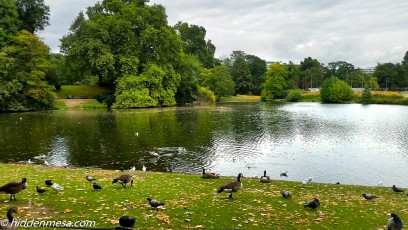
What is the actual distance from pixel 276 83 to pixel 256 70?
43.3 meters

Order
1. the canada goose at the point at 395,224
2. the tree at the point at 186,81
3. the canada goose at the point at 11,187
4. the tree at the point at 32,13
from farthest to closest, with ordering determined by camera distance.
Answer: the tree at the point at 186,81 → the tree at the point at 32,13 → the canada goose at the point at 11,187 → the canada goose at the point at 395,224

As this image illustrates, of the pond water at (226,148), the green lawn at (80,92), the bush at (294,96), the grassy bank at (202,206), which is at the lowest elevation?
the pond water at (226,148)

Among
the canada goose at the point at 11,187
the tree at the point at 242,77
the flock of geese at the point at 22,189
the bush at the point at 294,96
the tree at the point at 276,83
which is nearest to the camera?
the flock of geese at the point at 22,189

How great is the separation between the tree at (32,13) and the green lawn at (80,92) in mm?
19655

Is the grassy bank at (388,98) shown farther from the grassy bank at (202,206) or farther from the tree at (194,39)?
the grassy bank at (202,206)

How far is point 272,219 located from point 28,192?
1009 cm

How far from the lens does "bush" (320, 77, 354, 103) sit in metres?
122

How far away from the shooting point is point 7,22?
78375 mm

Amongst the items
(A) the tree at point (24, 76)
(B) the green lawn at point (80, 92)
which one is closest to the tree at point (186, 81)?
(B) the green lawn at point (80, 92)

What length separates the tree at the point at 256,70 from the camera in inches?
7175

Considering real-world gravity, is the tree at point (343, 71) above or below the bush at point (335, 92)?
above

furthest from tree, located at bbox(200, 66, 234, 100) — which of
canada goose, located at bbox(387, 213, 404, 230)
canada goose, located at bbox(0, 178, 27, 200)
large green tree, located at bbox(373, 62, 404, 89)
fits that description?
canada goose, located at bbox(387, 213, 404, 230)

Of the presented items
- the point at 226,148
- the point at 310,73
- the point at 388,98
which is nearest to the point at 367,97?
the point at 388,98

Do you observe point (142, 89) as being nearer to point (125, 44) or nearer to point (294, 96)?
point (125, 44)
